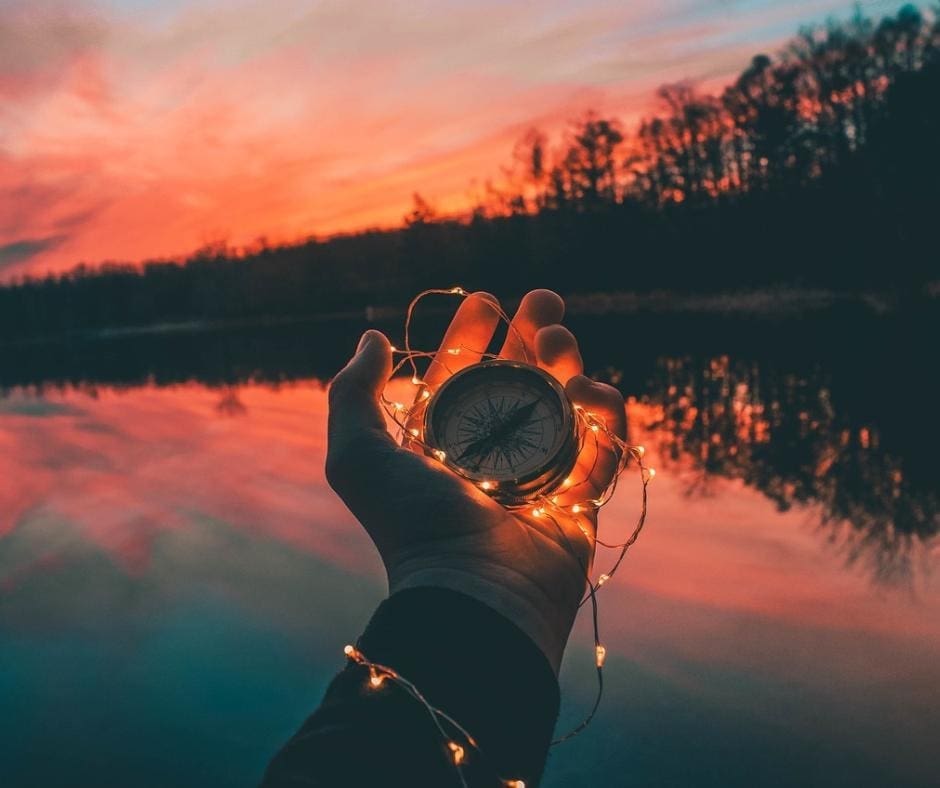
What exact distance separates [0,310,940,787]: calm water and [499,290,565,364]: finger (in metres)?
1.83

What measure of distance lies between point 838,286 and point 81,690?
29922mm

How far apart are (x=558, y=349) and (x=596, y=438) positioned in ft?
1.11

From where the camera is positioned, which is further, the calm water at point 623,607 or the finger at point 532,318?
the calm water at point 623,607

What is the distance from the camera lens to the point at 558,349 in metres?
2.84

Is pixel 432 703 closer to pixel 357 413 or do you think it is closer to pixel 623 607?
pixel 357 413

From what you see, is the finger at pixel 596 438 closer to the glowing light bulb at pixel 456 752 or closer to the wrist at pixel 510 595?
the wrist at pixel 510 595

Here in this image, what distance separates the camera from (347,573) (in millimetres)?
6281

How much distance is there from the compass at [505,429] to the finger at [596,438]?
3.0 inches

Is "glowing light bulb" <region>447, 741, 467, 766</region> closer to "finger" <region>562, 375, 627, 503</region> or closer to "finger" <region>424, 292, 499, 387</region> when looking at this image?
"finger" <region>562, 375, 627, 503</region>

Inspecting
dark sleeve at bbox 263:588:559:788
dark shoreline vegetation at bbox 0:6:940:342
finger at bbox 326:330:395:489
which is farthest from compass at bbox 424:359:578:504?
dark shoreline vegetation at bbox 0:6:940:342

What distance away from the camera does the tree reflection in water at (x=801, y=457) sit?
604 centimetres

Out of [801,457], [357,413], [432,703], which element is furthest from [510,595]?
[801,457]

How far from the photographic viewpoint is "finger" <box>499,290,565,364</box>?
116 inches

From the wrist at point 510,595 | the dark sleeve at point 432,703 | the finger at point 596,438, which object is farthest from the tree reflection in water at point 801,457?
the dark sleeve at point 432,703
